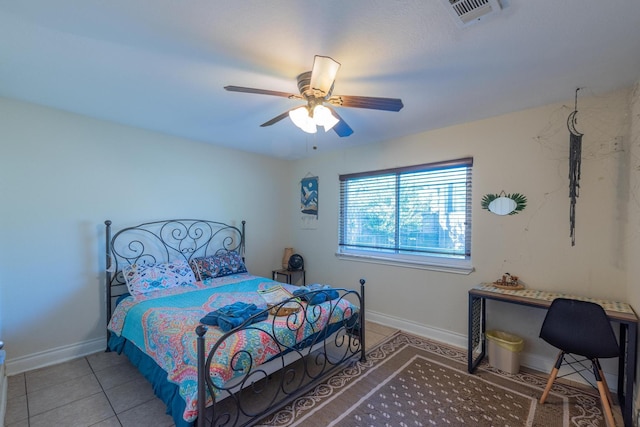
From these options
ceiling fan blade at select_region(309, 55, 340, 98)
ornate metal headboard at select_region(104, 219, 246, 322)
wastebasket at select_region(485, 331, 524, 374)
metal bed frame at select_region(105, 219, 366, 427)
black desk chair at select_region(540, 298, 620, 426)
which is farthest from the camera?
ornate metal headboard at select_region(104, 219, 246, 322)

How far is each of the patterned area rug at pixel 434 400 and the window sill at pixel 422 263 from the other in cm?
91

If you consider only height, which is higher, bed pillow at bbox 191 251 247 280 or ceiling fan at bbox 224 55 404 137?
ceiling fan at bbox 224 55 404 137

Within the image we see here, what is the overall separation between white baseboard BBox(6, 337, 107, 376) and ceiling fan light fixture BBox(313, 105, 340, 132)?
3.20 meters

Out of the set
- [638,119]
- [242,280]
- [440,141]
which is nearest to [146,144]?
[242,280]

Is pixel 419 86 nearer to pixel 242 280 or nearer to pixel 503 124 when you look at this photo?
pixel 503 124

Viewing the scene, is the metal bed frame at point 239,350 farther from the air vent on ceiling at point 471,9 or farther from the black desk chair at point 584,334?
the air vent on ceiling at point 471,9

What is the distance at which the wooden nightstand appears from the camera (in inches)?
172

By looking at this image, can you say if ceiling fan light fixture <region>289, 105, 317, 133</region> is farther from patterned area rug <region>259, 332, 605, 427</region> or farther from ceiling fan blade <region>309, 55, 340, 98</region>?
patterned area rug <region>259, 332, 605, 427</region>

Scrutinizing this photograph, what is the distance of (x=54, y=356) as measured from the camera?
2672 mm

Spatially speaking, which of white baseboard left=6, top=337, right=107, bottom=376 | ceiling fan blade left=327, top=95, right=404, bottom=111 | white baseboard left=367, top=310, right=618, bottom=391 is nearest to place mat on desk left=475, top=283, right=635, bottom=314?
white baseboard left=367, top=310, right=618, bottom=391

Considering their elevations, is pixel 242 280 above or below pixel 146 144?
below

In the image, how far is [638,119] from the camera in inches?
80.8

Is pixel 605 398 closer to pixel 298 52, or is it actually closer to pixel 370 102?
pixel 370 102

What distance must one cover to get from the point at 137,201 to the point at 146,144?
0.68 meters
